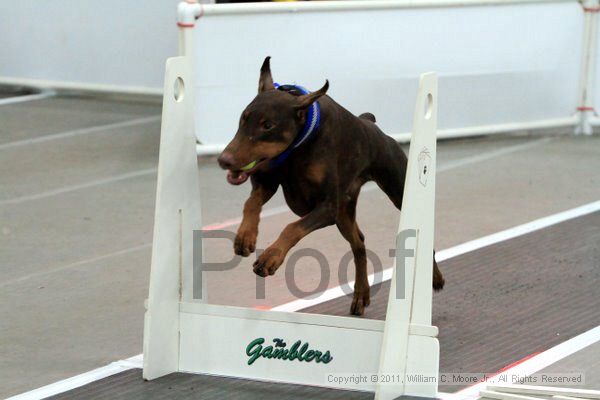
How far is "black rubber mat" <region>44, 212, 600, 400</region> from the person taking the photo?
4609 mm

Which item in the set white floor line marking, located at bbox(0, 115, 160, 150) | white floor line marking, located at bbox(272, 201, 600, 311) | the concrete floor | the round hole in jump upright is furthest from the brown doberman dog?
white floor line marking, located at bbox(0, 115, 160, 150)

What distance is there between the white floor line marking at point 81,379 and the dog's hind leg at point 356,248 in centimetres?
113

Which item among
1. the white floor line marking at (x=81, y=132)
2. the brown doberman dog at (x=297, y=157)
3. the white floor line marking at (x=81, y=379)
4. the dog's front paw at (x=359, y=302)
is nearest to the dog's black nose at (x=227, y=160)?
the brown doberman dog at (x=297, y=157)

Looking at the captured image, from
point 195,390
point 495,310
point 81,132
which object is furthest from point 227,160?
point 81,132

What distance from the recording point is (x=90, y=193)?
820 centimetres

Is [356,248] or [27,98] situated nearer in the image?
[356,248]

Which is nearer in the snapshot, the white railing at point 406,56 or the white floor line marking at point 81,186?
the white floor line marking at point 81,186

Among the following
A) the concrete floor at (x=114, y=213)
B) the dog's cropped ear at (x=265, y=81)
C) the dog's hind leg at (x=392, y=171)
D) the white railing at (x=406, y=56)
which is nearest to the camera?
the dog's cropped ear at (x=265, y=81)

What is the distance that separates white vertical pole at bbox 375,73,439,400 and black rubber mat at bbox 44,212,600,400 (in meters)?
0.18

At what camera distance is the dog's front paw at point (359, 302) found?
17.9 feet

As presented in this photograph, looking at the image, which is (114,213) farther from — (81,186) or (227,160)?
(227,160)

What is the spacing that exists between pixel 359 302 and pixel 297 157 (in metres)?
1.34

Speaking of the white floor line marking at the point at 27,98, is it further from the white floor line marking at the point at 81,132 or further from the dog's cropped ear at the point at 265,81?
the dog's cropped ear at the point at 265,81

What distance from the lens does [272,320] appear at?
466 centimetres
